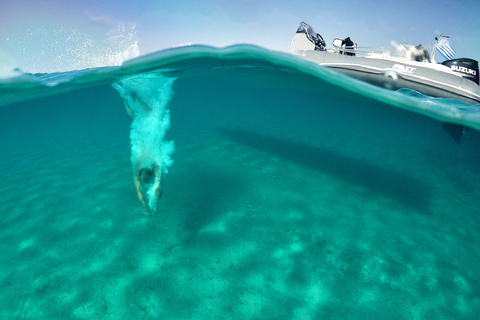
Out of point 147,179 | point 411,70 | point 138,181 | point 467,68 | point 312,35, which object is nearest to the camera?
point 138,181

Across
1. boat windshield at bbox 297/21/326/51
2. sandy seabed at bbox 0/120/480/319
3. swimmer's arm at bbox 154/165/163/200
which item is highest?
boat windshield at bbox 297/21/326/51

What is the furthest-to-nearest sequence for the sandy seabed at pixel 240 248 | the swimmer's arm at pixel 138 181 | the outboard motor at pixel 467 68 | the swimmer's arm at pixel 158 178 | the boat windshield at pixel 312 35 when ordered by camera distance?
the boat windshield at pixel 312 35, the outboard motor at pixel 467 68, the swimmer's arm at pixel 158 178, the swimmer's arm at pixel 138 181, the sandy seabed at pixel 240 248

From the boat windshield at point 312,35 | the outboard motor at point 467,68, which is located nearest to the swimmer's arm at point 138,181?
the boat windshield at point 312,35

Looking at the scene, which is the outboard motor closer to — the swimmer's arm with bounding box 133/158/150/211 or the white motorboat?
the white motorboat

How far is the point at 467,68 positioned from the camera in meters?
10.0

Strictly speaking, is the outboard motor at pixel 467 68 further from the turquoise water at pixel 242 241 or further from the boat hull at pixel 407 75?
the turquoise water at pixel 242 241

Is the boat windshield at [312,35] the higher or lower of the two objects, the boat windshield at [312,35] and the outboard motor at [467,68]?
the higher

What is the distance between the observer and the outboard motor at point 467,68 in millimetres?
9977

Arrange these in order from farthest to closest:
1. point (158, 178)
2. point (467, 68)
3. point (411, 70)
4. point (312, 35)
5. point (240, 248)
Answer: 1. point (312, 35)
2. point (467, 68)
3. point (411, 70)
4. point (158, 178)
5. point (240, 248)

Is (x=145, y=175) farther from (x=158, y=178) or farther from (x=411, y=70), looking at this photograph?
(x=411, y=70)

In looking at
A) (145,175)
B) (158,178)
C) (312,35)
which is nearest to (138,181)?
(145,175)

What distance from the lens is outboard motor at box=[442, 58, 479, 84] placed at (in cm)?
998

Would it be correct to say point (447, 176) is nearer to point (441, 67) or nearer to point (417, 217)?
point (441, 67)

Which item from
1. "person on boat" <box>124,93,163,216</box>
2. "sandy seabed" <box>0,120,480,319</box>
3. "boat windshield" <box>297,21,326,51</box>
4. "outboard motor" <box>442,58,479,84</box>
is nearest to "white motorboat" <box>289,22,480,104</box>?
"outboard motor" <box>442,58,479,84</box>
